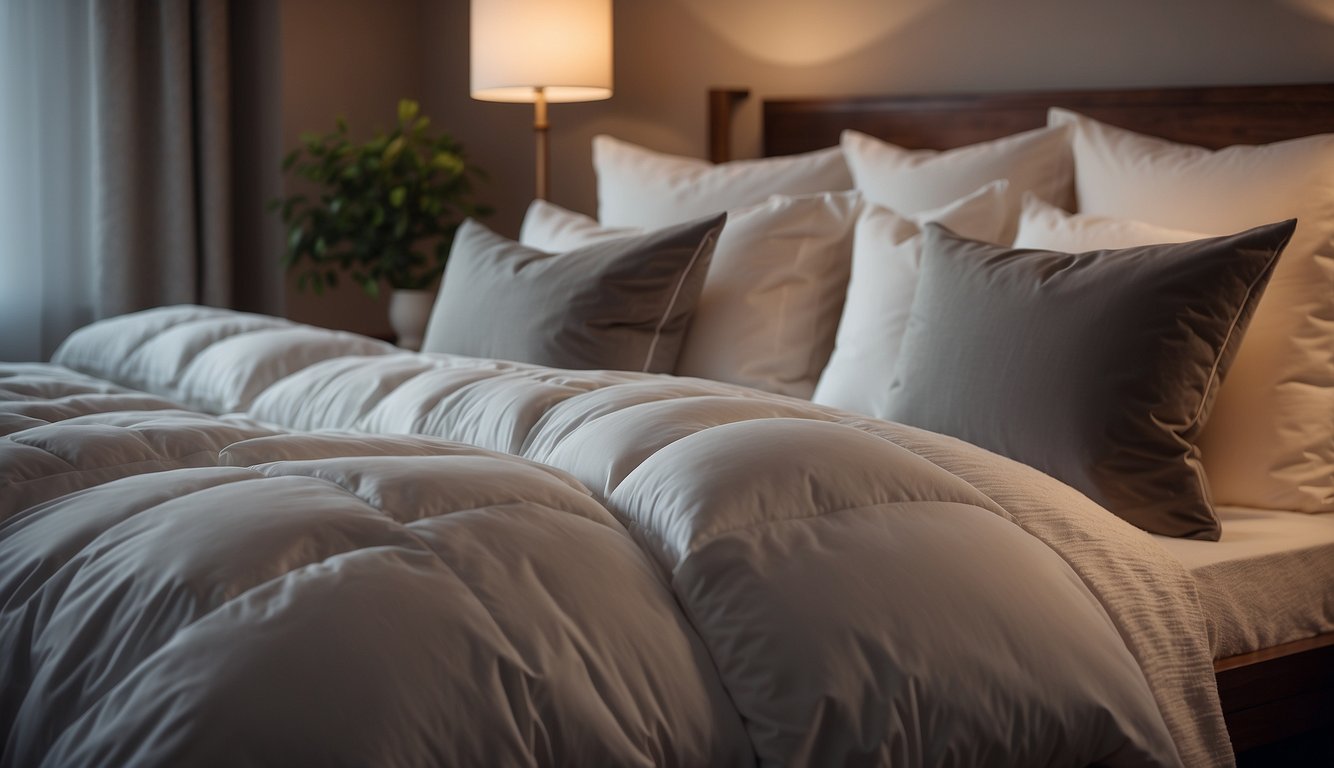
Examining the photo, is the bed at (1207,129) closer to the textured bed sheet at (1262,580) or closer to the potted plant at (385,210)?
the textured bed sheet at (1262,580)

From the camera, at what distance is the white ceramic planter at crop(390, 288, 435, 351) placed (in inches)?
151

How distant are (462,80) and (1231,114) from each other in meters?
2.72

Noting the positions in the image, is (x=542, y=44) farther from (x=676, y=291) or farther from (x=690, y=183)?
(x=676, y=291)

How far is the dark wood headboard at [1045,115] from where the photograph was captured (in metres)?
2.30

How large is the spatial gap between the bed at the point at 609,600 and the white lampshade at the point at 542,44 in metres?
1.77

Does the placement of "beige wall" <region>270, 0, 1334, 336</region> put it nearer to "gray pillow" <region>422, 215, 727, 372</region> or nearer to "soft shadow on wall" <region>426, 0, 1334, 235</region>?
"soft shadow on wall" <region>426, 0, 1334, 235</region>

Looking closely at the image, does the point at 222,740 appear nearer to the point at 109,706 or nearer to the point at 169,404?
the point at 109,706

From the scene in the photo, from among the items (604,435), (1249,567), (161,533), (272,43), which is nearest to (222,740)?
(161,533)

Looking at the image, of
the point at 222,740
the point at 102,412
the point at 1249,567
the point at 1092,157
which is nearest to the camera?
the point at 222,740

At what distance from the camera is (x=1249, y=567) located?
159 centimetres

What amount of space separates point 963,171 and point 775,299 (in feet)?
1.43

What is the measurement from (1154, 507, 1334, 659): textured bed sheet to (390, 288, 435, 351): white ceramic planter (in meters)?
2.58

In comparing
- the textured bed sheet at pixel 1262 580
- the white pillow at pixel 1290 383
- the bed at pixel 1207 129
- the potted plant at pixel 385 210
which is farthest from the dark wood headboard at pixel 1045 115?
the potted plant at pixel 385 210

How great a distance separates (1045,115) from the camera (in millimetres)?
2674
